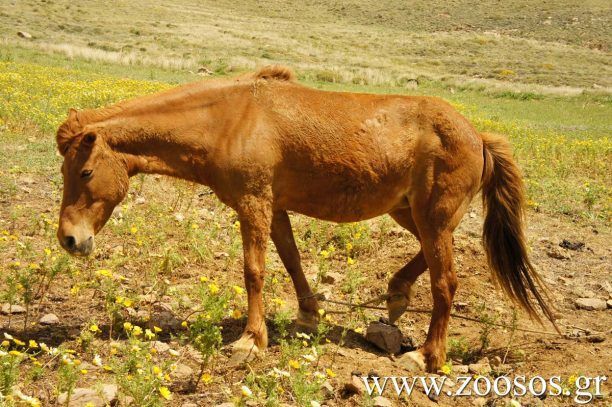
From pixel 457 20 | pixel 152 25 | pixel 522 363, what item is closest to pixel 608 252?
pixel 522 363

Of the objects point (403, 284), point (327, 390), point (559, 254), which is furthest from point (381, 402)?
point (559, 254)

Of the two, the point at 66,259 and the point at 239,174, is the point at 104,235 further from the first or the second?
the point at 239,174

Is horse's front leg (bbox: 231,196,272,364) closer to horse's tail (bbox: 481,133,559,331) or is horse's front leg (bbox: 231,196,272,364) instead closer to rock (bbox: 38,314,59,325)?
rock (bbox: 38,314,59,325)

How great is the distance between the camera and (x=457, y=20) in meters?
75.2

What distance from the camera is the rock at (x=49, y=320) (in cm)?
470

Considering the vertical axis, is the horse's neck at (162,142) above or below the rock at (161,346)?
above

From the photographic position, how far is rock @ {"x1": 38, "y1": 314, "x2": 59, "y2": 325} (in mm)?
4703

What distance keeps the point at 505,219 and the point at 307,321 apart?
199 centimetres

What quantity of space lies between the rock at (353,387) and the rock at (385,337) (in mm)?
1183

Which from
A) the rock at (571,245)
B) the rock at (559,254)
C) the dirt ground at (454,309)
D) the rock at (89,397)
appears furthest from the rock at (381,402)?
the rock at (571,245)

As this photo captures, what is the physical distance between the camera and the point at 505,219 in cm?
544

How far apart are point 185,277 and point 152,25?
55.6 metres

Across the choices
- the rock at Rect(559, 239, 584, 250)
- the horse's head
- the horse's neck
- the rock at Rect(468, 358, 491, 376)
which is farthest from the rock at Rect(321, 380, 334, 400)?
the rock at Rect(559, 239, 584, 250)

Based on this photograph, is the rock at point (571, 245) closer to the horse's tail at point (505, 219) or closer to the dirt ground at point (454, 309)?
the dirt ground at point (454, 309)
